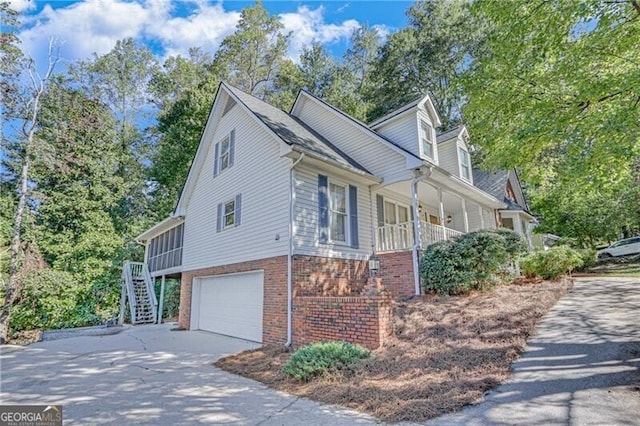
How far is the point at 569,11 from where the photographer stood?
5.97m

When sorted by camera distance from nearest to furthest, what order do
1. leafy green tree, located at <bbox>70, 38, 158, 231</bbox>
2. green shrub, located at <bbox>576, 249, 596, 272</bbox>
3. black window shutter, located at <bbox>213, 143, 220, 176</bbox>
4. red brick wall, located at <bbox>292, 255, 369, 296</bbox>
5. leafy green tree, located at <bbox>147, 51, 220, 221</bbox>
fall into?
red brick wall, located at <bbox>292, 255, 369, 296</bbox> < black window shutter, located at <bbox>213, 143, 220, 176</bbox> < green shrub, located at <bbox>576, 249, 596, 272</bbox> < leafy green tree, located at <bbox>147, 51, 220, 221</bbox> < leafy green tree, located at <bbox>70, 38, 158, 231</bbox>

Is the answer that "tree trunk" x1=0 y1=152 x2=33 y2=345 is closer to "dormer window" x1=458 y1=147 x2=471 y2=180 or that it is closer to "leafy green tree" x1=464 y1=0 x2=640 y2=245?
"leafy green tree" x1=464 y1=0 x2=640 y2=245

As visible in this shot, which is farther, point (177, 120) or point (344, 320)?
point (177, 120)

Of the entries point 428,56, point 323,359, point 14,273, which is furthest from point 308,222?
point 428,56

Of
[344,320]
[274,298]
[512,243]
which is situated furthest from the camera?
[512,243]

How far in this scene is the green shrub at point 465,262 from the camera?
9.13 metres

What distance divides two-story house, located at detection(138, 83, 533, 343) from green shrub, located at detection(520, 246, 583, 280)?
3316mm

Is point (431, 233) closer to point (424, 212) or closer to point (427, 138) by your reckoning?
point (427, 138)

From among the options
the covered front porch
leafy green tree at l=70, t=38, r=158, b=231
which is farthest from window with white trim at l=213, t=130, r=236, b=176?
leafy green tree at l=70, t=38, r=158, b=231

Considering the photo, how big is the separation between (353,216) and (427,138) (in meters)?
4.60

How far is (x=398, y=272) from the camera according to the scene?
10.4 meters

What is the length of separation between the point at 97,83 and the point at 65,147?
9.59 meters

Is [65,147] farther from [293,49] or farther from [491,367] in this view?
[491,367]

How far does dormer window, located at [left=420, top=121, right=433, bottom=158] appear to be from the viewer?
1207cm
